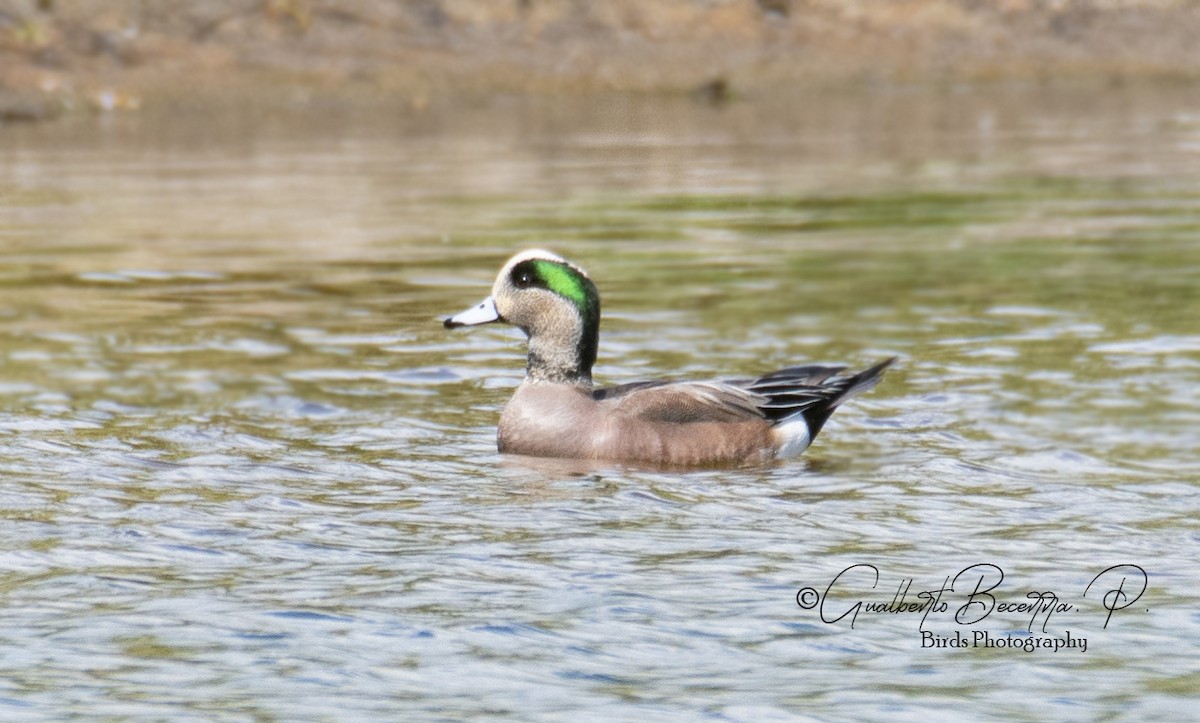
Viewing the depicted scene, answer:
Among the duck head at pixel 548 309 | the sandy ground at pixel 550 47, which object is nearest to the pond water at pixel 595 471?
the duck head at pixel 548 309

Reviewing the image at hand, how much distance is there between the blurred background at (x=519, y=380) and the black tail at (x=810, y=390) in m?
0.23

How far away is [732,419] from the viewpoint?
8828mm

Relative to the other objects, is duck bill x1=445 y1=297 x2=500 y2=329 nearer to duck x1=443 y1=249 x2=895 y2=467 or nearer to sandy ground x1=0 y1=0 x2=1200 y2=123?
duck x1=443 y1=249 x2=895 y2=467

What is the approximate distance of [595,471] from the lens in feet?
28.0

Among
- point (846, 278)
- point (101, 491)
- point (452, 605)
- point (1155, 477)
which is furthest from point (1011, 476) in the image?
point (846, 278)

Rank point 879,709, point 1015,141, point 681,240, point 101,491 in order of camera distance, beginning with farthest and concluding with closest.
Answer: point 1015,141 → point 681,240 → point 101,491 → point 879,709

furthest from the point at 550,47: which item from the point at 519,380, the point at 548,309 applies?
the point at 548,309

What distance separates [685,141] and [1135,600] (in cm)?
1845

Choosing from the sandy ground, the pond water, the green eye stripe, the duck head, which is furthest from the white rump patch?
the sandy ground

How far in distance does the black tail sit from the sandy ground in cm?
1833

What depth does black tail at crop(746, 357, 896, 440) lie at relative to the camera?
29.0 feet

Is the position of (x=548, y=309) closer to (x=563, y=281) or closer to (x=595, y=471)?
(x=563, y=281)

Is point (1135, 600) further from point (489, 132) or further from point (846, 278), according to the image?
point (489, 132)

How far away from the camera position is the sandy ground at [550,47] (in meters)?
26.6
